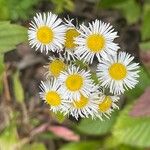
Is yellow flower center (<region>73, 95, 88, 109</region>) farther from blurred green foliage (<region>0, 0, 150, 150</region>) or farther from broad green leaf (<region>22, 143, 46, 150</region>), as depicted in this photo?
broad green leaf (<region>22, 143, 46, 150</region>)

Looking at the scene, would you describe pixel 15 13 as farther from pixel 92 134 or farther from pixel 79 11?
pixel 92 134

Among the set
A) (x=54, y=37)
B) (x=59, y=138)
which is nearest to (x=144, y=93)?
(x=54, y=37)

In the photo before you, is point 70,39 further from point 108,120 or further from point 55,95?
point 108,120

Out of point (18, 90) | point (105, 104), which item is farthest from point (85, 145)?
point (105, 104)

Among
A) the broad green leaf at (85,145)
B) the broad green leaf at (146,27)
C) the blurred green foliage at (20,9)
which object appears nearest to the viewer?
the blurred green foliage at (20,9)

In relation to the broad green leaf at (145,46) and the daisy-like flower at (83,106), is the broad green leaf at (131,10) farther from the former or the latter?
the daisy-like flower at (83,106)

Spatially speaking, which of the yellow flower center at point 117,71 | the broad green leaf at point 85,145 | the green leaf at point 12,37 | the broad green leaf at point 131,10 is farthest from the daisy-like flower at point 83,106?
the broad green leaf at point 131,10

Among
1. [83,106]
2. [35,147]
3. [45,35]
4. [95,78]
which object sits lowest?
[35,147]
